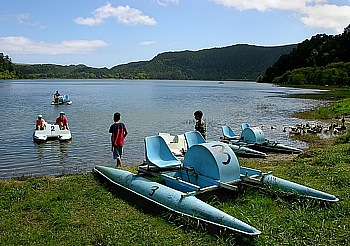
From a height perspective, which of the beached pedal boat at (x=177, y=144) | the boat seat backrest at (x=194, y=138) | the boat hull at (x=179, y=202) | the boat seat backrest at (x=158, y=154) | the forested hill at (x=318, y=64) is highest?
the forested hill at (x=318, y=64)

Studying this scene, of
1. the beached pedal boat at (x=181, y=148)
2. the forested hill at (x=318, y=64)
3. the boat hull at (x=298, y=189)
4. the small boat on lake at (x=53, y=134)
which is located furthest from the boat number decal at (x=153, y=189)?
the forested hill at (x=318, y=64)

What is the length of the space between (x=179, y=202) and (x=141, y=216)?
0.78m

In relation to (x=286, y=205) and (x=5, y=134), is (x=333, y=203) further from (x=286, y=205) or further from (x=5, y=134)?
(x=5, y=134)

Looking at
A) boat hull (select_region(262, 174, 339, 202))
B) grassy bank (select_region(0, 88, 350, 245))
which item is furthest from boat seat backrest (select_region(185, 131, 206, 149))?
boat hull (select_region(262, 174, 339, 202))

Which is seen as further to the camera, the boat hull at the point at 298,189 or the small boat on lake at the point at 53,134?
the small boat on lake at the point at 53,134

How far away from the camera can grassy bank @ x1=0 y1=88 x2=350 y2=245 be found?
19.5 feet

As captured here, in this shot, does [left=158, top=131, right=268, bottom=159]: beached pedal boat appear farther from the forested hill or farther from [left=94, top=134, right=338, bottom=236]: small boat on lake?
the forested hill

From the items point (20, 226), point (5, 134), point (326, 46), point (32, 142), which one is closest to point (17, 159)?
point (32, 142)

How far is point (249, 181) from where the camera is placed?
826cm

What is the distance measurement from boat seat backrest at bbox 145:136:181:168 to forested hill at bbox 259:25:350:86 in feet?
340

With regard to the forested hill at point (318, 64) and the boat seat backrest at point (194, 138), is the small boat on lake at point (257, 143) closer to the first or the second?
the boat seat backrest at point (194, 138)

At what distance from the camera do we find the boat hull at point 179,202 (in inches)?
238

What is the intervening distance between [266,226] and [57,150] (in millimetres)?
14282

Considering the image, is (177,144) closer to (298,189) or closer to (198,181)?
(198,181)
